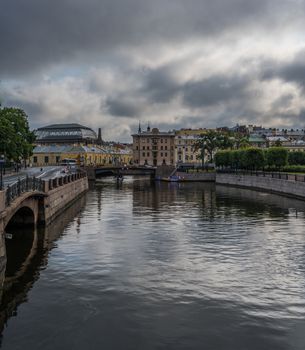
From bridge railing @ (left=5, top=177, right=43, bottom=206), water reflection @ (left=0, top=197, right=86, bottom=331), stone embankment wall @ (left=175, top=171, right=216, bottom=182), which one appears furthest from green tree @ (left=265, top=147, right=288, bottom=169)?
bridge railing @ (left=5, top=177, right=43, bottom=206)

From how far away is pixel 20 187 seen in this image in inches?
1382

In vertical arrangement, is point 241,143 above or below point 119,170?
above

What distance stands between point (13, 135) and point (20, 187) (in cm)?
5199

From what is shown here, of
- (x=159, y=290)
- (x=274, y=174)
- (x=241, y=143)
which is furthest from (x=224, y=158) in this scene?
(x=159, y=290)

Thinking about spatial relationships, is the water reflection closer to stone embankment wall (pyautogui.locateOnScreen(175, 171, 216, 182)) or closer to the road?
the road

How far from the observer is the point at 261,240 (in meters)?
37.7

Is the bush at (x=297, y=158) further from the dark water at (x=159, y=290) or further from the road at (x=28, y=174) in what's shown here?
the dark water at (x=159, y=290)

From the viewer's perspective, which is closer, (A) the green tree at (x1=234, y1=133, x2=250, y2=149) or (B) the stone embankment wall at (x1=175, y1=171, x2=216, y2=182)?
(B) the stone embankment wall at (x1=175, y1=171, x2=216, y2=182)

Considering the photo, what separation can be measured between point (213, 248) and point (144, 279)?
9.76 metres

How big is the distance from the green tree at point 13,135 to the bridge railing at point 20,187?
1525 inches

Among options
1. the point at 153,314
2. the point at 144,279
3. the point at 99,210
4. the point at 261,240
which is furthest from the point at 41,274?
the point at 99,210

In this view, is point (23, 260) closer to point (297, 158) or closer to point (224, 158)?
point (224, 158)

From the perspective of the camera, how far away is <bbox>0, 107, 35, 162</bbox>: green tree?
8144 cm

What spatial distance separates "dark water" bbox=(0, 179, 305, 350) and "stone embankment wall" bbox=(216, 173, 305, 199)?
32286 millimetres
